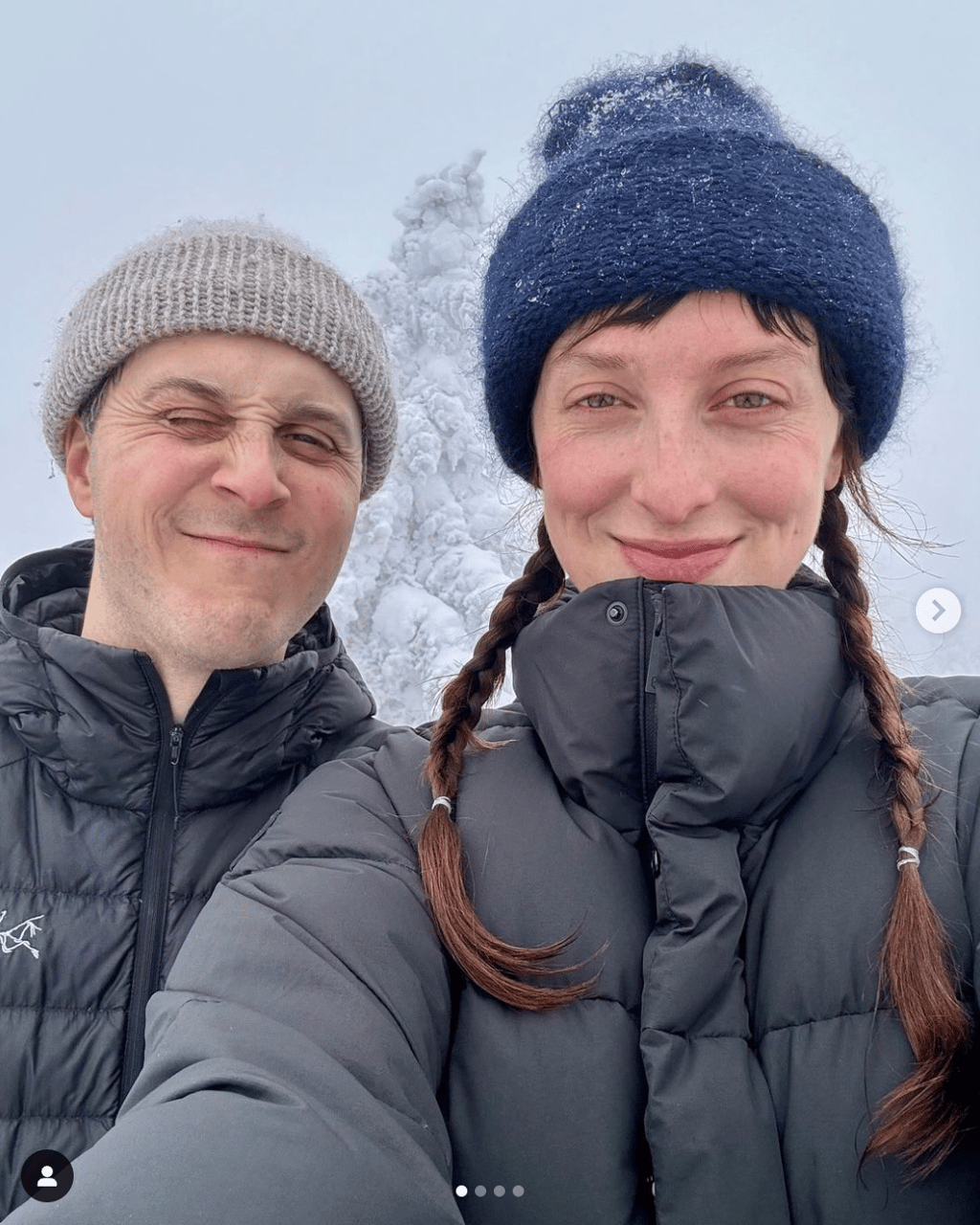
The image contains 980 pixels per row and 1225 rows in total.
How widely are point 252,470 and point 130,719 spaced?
0.56m

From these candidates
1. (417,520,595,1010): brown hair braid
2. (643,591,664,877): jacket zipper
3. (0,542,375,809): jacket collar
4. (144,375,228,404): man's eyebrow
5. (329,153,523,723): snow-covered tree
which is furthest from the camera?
(329,153,523,723): snow-covered tree

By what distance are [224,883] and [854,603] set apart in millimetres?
1125

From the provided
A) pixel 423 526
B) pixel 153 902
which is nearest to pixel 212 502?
pixel 153 902

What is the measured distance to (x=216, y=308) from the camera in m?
2.01

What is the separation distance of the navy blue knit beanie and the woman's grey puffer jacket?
1.58ft

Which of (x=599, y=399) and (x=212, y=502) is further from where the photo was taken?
(x=212, y=502)

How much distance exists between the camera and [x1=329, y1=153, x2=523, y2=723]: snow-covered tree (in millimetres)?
7711

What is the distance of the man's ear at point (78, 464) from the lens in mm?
2279

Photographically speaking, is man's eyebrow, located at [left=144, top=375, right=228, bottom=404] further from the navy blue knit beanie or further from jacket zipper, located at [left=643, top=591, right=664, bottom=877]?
jacket zipper, located at [left=643, top=591, right=664, bottom=877]

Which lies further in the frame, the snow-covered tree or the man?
the snow-covered tree

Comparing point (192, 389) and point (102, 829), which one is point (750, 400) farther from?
point (102, 829)

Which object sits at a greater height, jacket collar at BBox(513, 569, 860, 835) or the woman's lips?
the woman's lips

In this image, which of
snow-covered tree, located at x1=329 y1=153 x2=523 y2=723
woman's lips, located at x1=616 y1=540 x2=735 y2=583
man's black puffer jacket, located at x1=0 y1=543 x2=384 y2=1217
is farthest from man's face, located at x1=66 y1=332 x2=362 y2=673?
snow-covered tree, located at x1=329 y1=153 x2=523 y2=723

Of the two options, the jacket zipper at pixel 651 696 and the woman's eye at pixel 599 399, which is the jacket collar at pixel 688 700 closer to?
the jacket zipper at pixel 651 696
